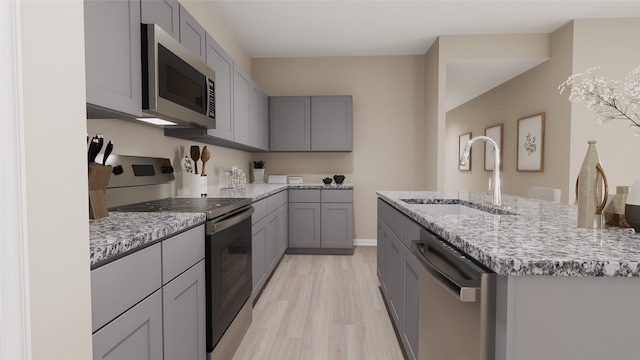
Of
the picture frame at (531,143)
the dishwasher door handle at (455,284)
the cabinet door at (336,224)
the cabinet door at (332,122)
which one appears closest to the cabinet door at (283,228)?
the cabinet door at (336,224)

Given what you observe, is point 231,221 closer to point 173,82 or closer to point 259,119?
point 173,82

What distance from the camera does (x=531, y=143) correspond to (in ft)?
14.6

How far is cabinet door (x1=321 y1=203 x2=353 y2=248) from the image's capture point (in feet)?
14.1

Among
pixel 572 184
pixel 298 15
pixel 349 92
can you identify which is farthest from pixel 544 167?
pixel 298 15

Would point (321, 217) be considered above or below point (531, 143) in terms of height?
below

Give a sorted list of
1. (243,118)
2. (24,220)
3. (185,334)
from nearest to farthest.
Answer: (24,220) < (185,334) < (243,118)

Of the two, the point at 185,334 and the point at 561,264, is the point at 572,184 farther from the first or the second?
the point at 185,334

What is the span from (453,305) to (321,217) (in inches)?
131

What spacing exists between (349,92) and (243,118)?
2075 mm

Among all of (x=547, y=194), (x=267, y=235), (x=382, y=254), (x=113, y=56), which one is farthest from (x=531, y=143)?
(x=113, y=56)

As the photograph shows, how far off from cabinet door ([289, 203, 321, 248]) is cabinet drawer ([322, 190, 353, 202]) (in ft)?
0.48

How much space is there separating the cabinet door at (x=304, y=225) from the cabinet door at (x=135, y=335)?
10.2 ft

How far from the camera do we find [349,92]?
493cm

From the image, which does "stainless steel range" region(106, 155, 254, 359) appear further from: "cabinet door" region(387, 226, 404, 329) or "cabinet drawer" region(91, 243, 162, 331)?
"cabinet door" region(387, 226, 404, 329)
